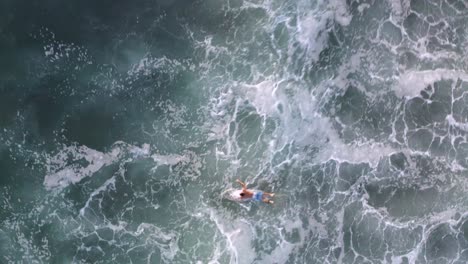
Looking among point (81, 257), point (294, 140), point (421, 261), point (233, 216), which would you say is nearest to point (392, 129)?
point (294, 140)

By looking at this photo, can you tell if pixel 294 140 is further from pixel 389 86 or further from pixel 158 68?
pixel 158 68

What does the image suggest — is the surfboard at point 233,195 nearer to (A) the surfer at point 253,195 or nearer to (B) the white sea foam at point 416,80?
(A) the surfer at point 253,195

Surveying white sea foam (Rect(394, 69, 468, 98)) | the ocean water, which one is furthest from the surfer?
white sea foam (Rect(394, 69, 468, 98))

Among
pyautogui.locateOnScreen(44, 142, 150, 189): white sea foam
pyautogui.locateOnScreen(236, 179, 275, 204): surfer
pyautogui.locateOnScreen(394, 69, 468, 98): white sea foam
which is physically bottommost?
pyautogui.locateOnScreen(236, 179, 275, 204): surfer

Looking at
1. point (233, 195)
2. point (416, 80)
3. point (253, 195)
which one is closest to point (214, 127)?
point (233, 195)

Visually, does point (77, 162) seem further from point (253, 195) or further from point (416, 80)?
point (416, 80)

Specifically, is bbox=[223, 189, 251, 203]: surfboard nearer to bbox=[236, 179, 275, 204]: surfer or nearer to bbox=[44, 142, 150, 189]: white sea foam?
bbox=[236, 179, 275, 204]: surfer

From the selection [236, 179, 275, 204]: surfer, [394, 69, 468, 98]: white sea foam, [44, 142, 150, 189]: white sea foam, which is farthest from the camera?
[394, 69, 468, 98]: white sea foam

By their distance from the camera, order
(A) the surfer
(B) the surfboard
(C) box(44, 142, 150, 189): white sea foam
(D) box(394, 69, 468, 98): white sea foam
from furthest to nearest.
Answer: (D) box(394, 69, 468, 98): white sea foam
(C) box(44, 142, 150, 189): white sea foam
(B) the surfboard
(A) the surfer
